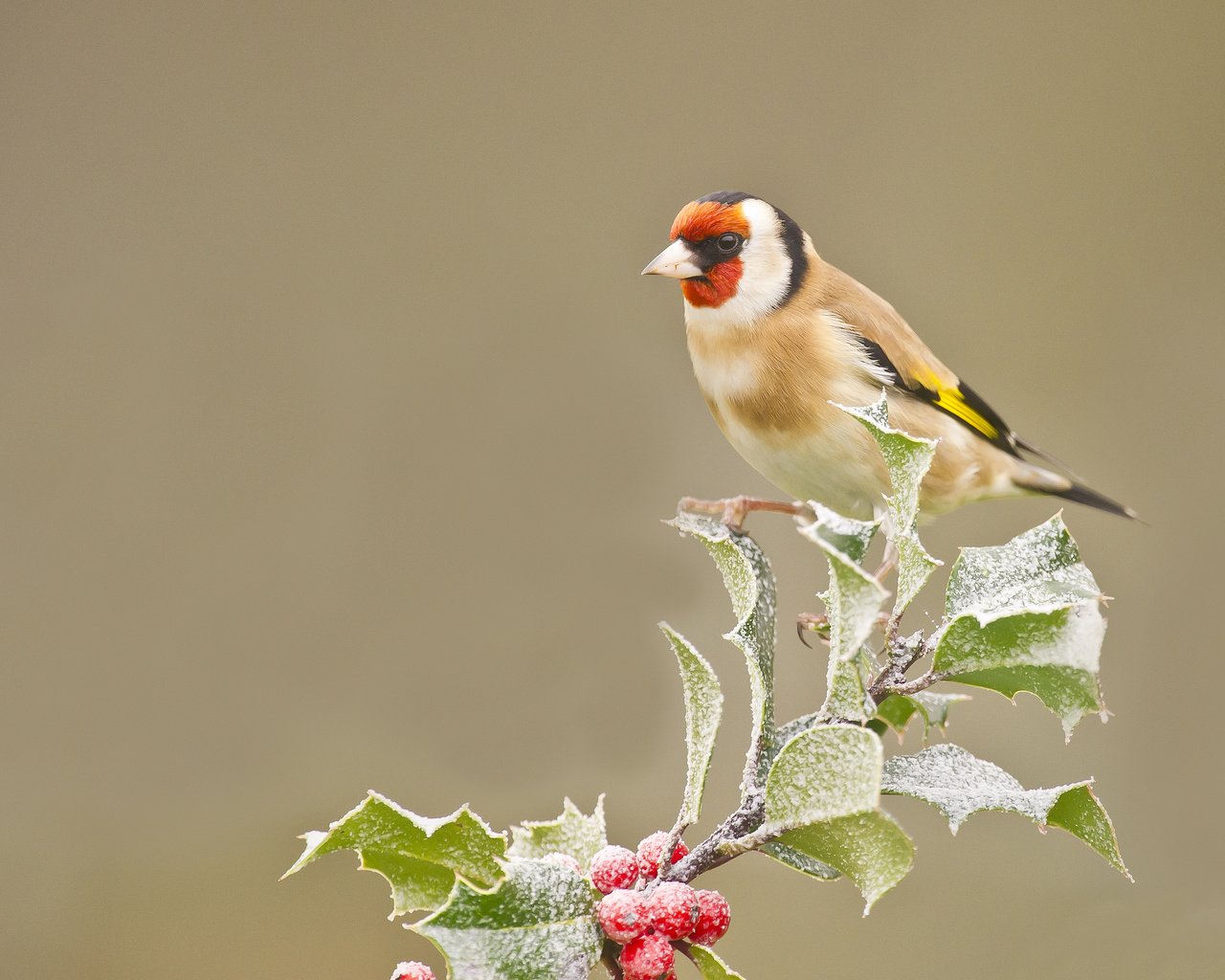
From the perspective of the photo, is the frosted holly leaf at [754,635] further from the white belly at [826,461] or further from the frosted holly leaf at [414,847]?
the white belly at [826,461]

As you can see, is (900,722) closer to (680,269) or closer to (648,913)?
(648,913)

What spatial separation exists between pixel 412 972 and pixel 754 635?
0.16 meters

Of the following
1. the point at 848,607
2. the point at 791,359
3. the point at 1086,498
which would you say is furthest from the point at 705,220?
the point at 848,607

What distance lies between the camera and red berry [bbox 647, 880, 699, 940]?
1.24ft

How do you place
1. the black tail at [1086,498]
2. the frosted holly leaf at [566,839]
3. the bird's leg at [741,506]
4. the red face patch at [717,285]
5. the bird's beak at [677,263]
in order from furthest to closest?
the black tail at [1086,498] → the red face patch at [717,285] → the bird's beak at [677,263] → the bird's leg at [741,506] → the frosted holly leaf at [566,839]

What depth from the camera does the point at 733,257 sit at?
111 centimetres

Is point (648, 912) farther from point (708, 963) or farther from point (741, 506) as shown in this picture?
point (741, 506)

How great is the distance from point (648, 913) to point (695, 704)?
0.08 m

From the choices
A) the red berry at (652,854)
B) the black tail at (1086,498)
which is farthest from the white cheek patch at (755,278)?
the red berry at (652,854)

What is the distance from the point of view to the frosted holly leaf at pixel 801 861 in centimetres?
40

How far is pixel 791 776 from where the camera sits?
0.37m

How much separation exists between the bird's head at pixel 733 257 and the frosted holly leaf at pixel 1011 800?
63 centimetres

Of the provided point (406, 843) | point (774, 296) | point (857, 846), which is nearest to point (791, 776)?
point (857, 846)

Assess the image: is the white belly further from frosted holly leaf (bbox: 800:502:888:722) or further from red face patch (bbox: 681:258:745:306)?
frosted holly leaf (bbox: 800:502:888:722)
